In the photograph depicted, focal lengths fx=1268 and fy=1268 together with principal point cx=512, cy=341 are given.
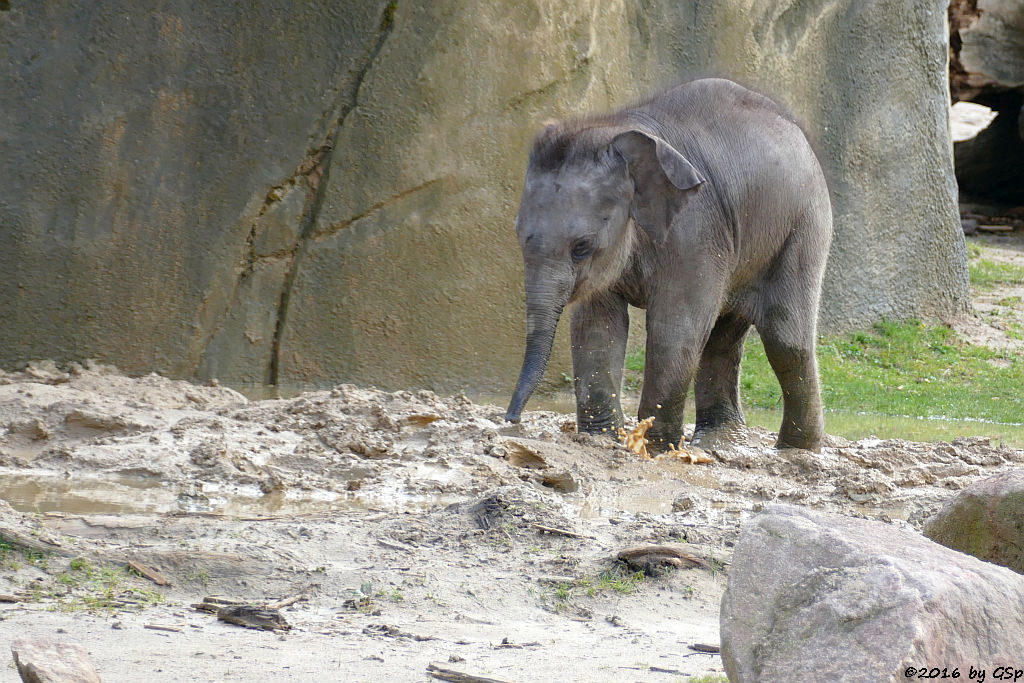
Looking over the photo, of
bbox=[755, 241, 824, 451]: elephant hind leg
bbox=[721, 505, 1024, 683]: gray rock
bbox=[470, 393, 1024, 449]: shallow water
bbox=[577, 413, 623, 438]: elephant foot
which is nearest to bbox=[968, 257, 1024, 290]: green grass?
bbox=[470, 393, 1024, 449]: shallow water

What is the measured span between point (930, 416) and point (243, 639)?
280 inches

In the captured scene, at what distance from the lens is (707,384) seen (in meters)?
7.45

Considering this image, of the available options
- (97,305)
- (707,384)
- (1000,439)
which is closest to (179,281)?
(97,305)

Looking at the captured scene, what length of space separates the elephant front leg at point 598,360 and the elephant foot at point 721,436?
0.81 meters

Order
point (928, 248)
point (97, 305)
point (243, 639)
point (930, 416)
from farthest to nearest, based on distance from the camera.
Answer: point (928, 248) → point (930, 416) → point (97, 305) → point (243, 639)

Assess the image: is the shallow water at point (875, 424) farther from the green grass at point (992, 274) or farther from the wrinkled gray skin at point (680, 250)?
the green grass at point (992, 274)

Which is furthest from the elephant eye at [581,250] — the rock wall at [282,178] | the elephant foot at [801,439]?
the rock wall at [282,178]

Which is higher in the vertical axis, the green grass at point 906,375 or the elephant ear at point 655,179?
the elephant ear at point 655,179

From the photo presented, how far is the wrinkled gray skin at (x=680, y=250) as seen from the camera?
6.02 meters

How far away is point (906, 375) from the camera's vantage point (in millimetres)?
10836

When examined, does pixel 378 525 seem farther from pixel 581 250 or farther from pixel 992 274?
pixel 992 274

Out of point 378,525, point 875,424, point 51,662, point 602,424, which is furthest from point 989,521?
point 875,424

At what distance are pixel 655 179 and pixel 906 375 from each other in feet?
18.1

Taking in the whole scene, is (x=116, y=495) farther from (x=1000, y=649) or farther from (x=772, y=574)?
(x=1000, y=649)
